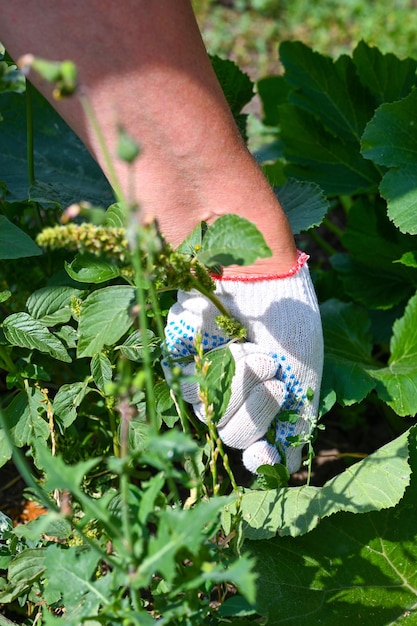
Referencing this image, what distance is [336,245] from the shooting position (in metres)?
2.88

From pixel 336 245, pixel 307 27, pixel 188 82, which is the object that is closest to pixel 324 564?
pixel 188 82

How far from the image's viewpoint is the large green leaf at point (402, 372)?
1.66 m

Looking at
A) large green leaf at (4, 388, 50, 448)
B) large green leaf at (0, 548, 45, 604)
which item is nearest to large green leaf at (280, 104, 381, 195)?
large green leaf at (4, 388, 50, 448)

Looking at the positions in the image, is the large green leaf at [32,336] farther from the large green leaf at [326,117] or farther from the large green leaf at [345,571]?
the large green leaf at [326,117]

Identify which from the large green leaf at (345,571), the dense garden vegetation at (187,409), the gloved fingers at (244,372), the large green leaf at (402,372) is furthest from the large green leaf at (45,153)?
the large green leaf at (345,571)

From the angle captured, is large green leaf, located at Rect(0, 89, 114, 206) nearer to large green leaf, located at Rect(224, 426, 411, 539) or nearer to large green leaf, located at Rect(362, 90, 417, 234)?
large green leaf, located at Rect(362, 90, 417, 234)

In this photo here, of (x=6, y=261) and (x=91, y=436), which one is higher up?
(x=6, y=261)

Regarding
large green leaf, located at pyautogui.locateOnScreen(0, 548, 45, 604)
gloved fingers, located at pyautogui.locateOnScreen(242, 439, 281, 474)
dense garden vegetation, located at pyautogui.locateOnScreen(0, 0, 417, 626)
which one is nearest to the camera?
dense garden vegetation, located at pyautogui.locateOnScreen(0, 0, 417, 626)

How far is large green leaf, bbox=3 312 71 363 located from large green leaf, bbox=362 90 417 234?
0.81 metres

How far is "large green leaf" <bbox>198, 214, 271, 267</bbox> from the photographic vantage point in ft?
3.52

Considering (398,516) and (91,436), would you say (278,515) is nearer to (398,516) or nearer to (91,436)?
(398,516)

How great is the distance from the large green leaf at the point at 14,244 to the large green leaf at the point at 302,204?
586 mm

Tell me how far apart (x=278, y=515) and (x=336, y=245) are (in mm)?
1612

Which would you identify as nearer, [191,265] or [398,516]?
[191,265]
